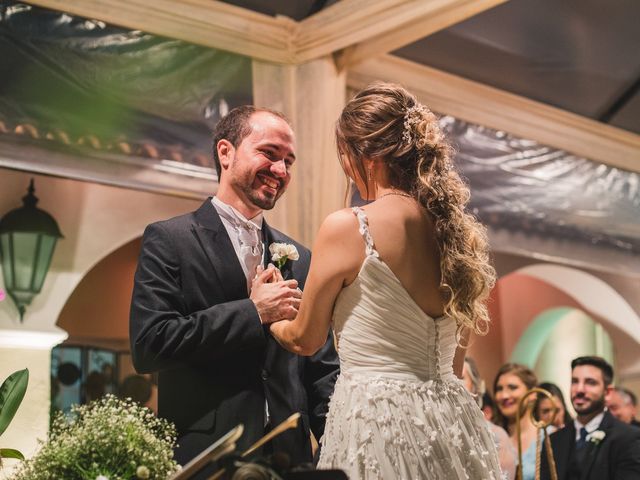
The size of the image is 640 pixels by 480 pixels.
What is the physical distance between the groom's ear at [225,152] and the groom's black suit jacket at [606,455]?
3.54 metres

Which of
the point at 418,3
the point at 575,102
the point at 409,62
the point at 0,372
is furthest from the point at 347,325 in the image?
the point at 575,102

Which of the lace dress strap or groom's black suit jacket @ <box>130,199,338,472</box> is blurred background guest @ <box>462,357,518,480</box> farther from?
the lace dress strap

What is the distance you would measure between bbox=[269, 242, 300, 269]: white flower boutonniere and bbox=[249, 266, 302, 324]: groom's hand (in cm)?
9

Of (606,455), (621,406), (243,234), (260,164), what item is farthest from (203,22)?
(621,406)

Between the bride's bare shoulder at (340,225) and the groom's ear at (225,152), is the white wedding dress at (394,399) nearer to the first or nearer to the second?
the bride's bare shoulder at (340,225)

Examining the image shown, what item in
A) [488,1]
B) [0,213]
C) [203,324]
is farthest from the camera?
[0,213]

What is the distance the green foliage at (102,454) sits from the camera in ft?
7.27

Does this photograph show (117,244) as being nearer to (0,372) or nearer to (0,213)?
(0,213)

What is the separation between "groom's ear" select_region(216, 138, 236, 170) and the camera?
3221mm

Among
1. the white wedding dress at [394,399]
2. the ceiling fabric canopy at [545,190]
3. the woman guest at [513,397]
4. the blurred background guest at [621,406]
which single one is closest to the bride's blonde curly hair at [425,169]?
the white wedding dress at [394,399]

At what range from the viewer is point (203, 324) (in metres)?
2.77

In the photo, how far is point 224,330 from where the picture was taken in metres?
2.77

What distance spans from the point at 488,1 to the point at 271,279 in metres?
2.24

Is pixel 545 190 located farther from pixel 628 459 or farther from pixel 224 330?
pixel 224 330
